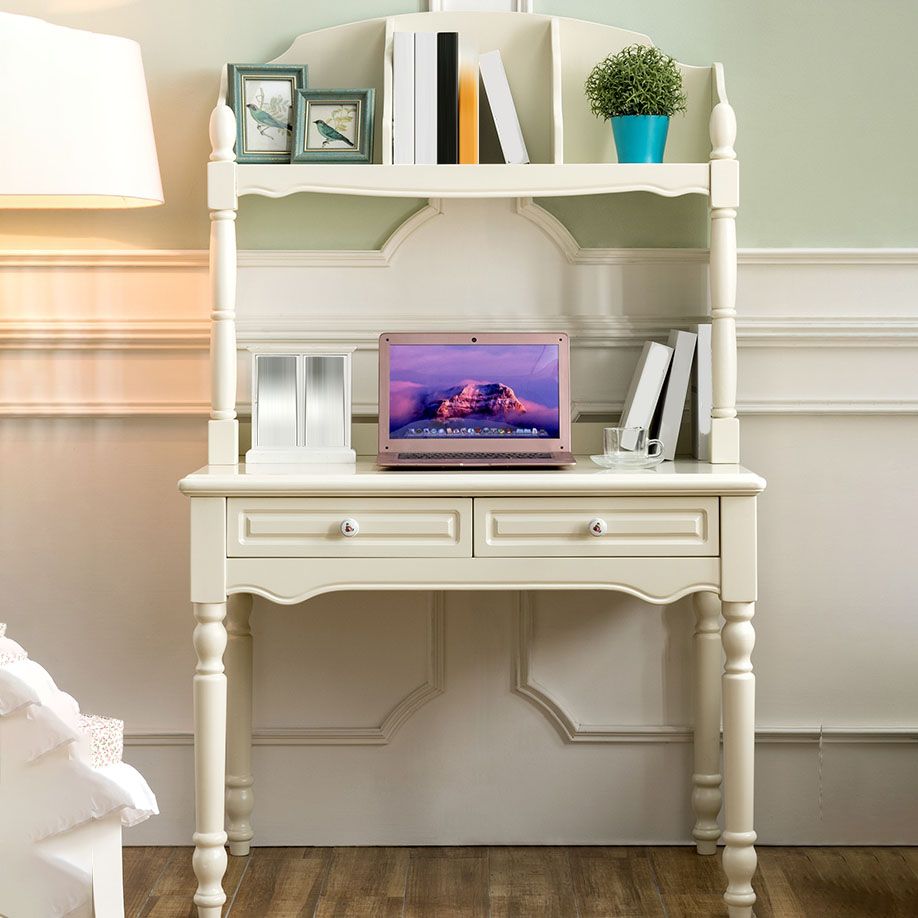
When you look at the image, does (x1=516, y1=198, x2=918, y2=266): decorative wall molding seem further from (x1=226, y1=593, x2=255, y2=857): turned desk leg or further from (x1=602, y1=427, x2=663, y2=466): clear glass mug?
(x1=226, y1=593, x2=255, y2=857): turned desk leg

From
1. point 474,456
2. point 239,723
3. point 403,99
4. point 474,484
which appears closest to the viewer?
point 474,484

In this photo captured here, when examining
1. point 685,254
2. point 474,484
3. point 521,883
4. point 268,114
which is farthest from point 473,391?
point 521,883

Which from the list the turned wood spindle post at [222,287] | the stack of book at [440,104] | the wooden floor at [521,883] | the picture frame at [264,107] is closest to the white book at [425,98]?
the stack of book at [440,104]

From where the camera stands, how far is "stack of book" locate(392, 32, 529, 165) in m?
2.04

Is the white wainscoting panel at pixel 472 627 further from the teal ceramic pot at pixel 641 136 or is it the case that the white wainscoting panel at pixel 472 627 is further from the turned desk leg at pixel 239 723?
the teal ceramic pot at pixel 641 136

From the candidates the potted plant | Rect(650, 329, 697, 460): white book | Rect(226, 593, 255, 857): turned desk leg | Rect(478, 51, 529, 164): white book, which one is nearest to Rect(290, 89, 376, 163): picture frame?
Rect(478, 51, 529, 164): white book

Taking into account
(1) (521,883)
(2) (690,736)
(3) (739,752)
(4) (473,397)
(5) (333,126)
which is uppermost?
(5) (333,126)

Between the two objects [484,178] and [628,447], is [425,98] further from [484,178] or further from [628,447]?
[628,447]

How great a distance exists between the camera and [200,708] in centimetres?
184

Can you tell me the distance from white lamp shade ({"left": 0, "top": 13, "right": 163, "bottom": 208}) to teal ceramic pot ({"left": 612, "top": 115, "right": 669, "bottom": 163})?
0.86 m

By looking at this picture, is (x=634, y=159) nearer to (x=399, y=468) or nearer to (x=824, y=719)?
(x=399, y=468)

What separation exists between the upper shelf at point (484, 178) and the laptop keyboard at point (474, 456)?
451mm

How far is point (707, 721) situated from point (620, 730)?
178mm

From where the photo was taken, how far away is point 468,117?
2.06 meters
